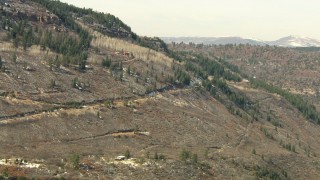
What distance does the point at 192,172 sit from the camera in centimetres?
10412

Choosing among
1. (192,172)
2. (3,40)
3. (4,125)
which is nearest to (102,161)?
(192,172)

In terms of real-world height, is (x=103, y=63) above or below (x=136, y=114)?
above

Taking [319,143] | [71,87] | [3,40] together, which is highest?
[3,40]

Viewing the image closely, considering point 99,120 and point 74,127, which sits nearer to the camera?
point 74,127

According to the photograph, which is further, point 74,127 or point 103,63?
point 103,63

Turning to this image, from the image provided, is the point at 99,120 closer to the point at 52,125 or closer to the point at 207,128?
the point at 52,125

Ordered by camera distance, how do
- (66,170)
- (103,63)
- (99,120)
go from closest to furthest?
(66,170) < (99,120) < (103,63)

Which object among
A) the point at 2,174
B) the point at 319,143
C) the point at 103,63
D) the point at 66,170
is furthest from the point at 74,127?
the point at 319,143

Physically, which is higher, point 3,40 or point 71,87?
point 3,40

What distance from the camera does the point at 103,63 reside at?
634 ft

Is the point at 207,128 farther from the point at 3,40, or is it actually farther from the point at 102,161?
the point at 3,40

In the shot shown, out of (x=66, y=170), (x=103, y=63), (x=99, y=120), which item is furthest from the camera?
(x=103, y=63)

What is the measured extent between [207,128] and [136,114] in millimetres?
27451

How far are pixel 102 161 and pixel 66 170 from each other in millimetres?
12504
